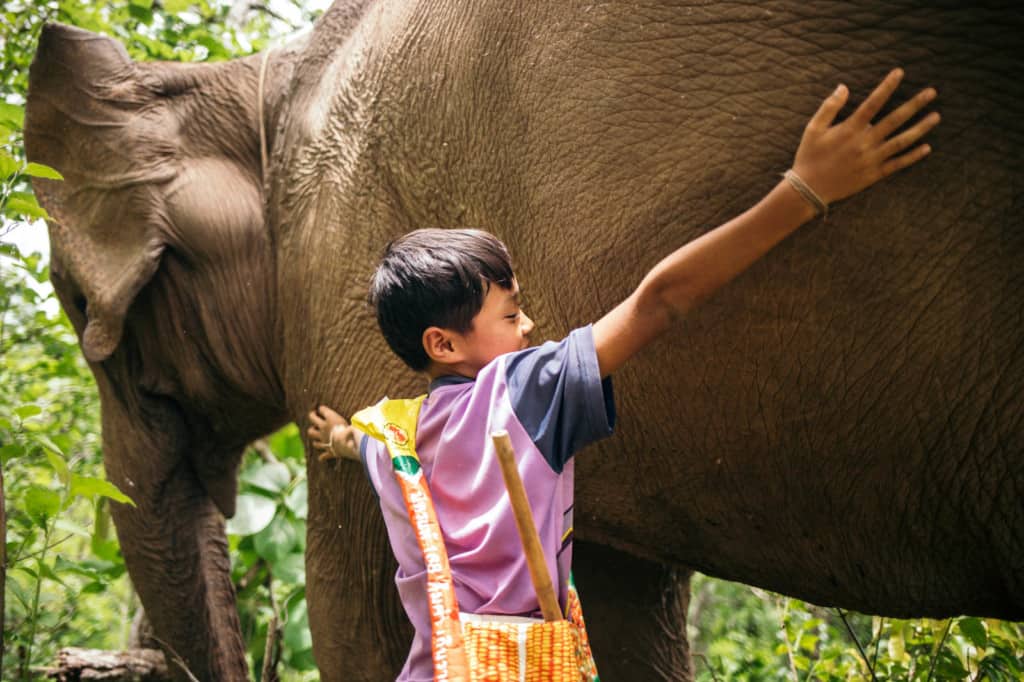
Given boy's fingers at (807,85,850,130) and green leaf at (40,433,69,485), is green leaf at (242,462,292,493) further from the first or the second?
boy's fingers at (807,85,850,130)

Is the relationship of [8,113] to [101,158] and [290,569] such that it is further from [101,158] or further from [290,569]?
[290,569]

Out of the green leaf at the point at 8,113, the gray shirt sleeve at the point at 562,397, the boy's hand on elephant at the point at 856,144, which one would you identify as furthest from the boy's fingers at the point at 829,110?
the green leaf at the point at 8,113

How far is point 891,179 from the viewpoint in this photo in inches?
57.7

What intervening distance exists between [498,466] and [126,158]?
163cm

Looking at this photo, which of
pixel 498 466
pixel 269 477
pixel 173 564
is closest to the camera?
pixel 498 466

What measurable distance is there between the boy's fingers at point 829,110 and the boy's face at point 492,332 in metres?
0.45

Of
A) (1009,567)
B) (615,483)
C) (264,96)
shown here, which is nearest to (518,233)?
(615,483)

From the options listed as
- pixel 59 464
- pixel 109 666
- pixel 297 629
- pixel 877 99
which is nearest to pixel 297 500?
pixel 297 629

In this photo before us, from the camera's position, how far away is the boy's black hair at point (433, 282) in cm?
148

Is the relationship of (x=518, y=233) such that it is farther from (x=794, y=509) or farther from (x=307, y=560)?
(x=307, y=560)

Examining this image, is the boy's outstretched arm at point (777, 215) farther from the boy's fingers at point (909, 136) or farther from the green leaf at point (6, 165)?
the green leaf at point (6, 165)

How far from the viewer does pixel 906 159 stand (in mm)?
1352

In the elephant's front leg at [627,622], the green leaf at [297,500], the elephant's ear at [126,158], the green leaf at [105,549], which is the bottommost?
the elephant's front leg at [627,622]

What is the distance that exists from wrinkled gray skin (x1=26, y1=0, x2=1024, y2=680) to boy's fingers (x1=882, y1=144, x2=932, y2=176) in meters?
0.06
